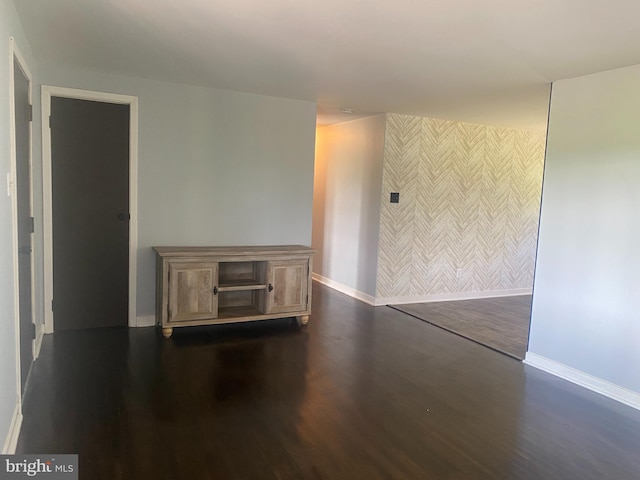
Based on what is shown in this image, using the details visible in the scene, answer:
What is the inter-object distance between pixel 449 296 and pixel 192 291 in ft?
11.3

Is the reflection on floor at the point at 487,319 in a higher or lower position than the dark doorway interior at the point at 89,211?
lower

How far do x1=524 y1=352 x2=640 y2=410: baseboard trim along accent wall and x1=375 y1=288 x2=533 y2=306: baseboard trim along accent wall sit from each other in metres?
2.02

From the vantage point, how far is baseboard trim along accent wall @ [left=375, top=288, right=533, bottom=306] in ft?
18.4

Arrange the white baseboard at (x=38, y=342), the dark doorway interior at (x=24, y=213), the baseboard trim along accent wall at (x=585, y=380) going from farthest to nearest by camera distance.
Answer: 1. the white baseboard at (x=38, y=342)
2. the baseboard trim along accent wall at (x=585, y=380)
3. the dark doorway interior at (x=24, y=213)

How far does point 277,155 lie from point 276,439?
3092 mm

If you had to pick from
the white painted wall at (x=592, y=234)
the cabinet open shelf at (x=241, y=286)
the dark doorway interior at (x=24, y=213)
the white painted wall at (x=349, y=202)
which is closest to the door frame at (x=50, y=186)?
the dark doorway interior at (x=24, y=213)

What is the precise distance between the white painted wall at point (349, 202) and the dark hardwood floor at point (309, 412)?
1.88m

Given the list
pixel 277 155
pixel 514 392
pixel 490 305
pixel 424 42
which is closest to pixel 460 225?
pixel 490 305

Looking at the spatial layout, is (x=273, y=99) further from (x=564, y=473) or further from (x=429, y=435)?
(x=564, y=473)

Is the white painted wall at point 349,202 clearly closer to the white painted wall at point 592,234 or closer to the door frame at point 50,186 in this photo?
the white painted wall at point 592,234

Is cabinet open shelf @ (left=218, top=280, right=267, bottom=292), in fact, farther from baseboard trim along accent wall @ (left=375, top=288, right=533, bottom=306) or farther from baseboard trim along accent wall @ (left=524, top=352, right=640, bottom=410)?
baseboard trim along accent wall @ (left=524, top=352, right=640, bottom=410)

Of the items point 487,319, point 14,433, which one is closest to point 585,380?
point 487,319

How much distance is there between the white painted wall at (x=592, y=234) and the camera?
3.12m

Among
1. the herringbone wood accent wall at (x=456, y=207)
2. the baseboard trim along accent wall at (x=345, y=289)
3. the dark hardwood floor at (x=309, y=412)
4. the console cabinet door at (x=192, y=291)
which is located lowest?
the dark hardwood floor at (x=309, y=412)
